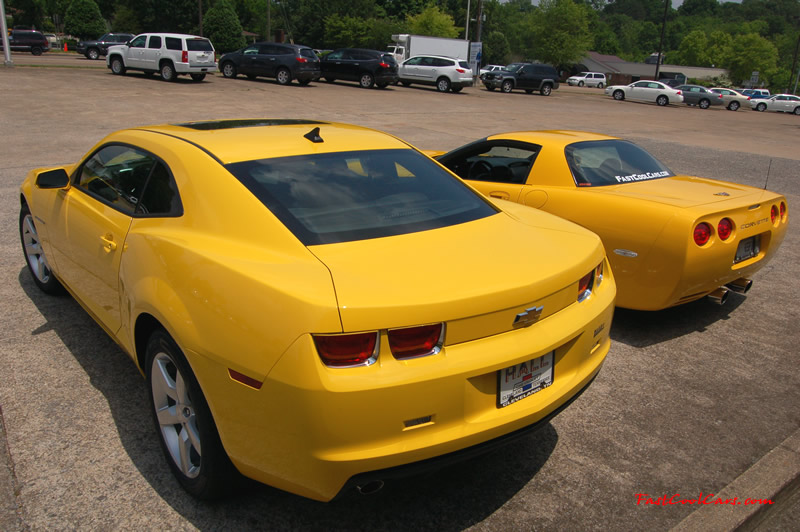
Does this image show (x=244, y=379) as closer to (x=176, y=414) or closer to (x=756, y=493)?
(x=176, y=414)

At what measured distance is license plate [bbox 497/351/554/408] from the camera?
90.7 inches

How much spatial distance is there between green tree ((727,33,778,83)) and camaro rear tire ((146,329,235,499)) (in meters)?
96.7

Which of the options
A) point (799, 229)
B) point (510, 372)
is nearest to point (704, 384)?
point (510, 372)

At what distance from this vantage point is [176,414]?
2664 millimetres

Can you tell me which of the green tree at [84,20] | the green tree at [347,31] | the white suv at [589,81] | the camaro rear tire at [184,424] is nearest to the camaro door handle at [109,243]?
the camaro rear tire at [184,424]

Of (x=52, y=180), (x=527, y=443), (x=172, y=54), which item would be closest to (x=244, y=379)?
(x=527, y=443)

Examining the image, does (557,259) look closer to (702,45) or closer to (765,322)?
(765,322)

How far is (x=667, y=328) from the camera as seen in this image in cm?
475

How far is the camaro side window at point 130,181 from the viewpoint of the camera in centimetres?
295

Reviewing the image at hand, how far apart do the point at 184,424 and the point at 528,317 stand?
1519mm

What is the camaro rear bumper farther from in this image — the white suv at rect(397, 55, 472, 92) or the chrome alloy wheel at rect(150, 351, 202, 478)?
the white suv at rect(397, 55, 472, 92)

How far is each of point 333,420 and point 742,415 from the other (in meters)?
2.66

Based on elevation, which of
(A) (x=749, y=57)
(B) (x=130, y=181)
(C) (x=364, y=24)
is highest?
(C) (x=364, y=24)

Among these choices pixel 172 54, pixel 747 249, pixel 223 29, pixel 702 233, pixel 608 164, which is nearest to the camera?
pixel 702 233
